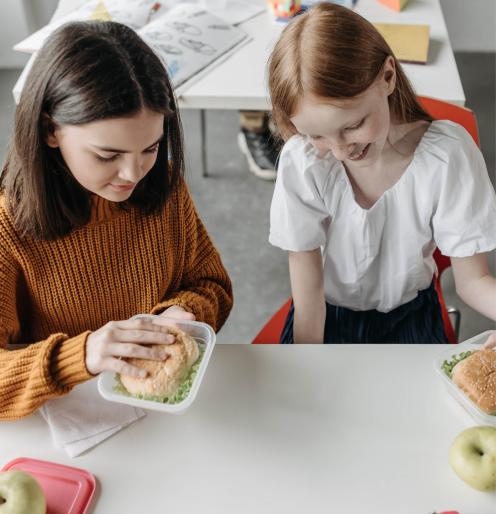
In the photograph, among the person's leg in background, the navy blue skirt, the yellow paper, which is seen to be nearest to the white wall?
the person's leg in background

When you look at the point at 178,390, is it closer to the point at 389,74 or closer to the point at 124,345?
the point at 124,345

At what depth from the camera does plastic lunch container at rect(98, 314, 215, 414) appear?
88cm

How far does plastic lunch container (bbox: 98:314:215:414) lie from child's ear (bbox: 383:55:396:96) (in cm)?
48

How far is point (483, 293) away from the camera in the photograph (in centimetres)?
124

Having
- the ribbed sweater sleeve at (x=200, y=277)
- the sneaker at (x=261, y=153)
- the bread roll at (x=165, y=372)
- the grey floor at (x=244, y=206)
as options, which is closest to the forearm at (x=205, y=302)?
the ribbed sweater sleeve at (x=200, y=277)

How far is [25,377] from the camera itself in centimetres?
96

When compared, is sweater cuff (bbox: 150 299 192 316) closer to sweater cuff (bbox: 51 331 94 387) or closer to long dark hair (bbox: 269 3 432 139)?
sweater cuff (bbox: 51 331 94 387)

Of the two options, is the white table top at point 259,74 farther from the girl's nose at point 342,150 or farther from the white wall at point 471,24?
the white wall at point 471,24

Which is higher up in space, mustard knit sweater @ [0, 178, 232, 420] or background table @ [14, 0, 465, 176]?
background table @ [14, 0, 465, 176]

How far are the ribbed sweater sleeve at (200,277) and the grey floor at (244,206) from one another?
2.79ft

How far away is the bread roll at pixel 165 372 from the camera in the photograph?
89 centimetres

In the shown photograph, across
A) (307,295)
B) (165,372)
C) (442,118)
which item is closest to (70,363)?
(165,372)

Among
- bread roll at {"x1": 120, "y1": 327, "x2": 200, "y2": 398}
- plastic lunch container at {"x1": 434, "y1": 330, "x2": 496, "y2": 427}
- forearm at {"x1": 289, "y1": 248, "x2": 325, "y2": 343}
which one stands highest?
bread roll at {"x1": 120, "y1": 327, "x2": 200, "y2": 398}

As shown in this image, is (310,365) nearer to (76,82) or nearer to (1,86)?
(76,82)
